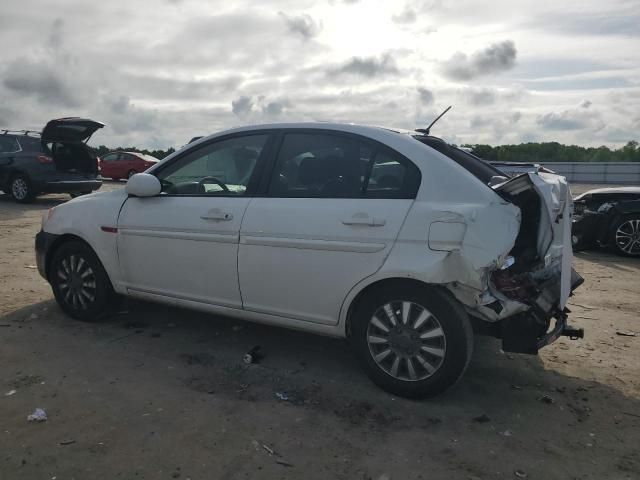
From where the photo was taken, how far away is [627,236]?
Result: 28.7 feet

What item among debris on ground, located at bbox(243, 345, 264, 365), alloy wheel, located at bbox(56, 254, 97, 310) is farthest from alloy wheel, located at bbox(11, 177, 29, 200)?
debris on ground, located at bbox(243, 345, 264, 365)

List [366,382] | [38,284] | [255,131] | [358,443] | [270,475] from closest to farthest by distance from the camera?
1. [270,475]
2. [358,443]
3. [366,382]
4. [255,131]
5. [38,284]

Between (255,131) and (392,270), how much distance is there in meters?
1.60

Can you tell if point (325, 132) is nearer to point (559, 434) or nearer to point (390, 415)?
point (390, 415)

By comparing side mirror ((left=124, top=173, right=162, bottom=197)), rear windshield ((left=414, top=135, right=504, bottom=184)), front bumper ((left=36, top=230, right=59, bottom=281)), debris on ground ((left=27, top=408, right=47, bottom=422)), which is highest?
rear windshield ((left=414, top=135, right=504, bottom=184))

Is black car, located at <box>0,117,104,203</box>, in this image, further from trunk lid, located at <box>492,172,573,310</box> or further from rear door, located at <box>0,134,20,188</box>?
trunk lid, located at <box>492,172,573,310</box>

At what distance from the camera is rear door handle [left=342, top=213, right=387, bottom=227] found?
3521 millimetres

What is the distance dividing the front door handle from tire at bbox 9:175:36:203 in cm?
1142

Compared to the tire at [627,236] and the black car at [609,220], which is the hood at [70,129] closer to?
the black car at [609,220]

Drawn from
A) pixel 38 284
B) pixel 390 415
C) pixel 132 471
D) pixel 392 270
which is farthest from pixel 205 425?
pixel 38 284

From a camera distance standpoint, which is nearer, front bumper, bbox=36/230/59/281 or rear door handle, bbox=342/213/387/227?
rear door handle, bbox=342/213/387/227

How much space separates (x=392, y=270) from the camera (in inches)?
136

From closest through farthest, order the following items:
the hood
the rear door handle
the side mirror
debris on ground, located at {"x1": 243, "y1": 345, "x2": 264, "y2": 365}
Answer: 1. the rear door handle
2. debris on ground, located at {"x1": 243, "y1": 345, "x2": 264, "y2": 365}
3. the side mirror
4. the hood

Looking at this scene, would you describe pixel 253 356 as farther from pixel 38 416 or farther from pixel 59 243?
pixel 59 243
